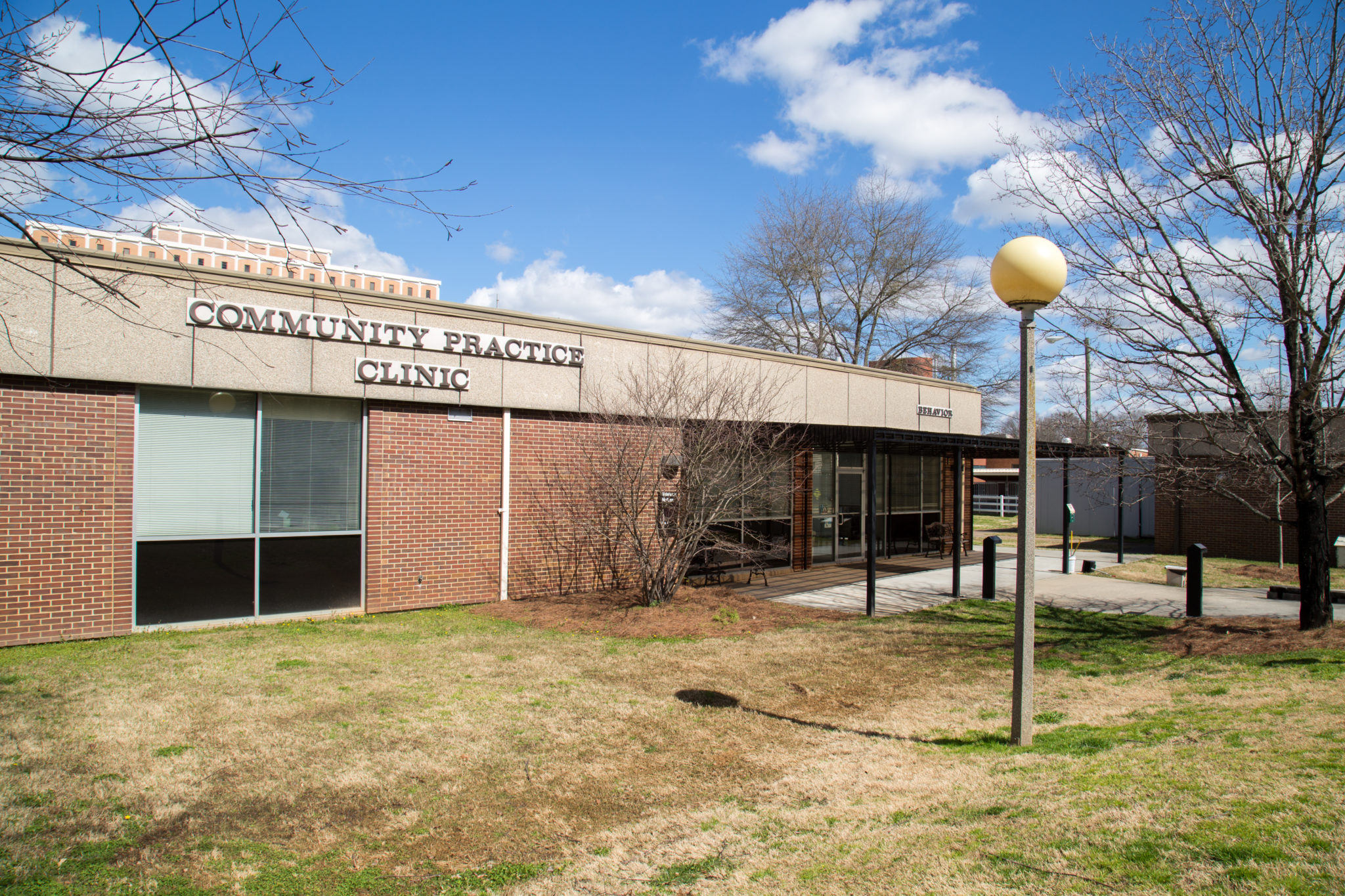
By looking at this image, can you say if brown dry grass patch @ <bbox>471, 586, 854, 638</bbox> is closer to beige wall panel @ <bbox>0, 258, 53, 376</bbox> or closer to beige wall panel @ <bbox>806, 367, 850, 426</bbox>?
beige wall panel @ <bbox>806, 367, 850, 426</bbox>

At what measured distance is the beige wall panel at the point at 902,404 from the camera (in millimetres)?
17000

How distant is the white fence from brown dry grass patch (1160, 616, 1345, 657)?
3018 cm

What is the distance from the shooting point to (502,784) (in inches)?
197

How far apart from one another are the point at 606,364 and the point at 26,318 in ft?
23.0

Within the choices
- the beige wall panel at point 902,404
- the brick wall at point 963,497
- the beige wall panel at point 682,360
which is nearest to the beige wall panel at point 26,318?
the beige wall panel at point 682,360

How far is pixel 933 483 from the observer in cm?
1952

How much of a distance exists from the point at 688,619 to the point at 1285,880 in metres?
7.61

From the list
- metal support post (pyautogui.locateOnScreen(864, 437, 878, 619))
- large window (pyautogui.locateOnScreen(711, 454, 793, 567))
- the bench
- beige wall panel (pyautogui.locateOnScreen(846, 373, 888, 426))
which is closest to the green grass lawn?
metal support post (pyautogui.locateOnScreen(864, 437, 878, 619))

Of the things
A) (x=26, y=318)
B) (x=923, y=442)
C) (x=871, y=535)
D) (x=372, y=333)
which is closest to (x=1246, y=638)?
(x=871, y=535)

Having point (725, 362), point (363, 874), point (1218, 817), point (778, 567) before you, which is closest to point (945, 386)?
point (778, 567)

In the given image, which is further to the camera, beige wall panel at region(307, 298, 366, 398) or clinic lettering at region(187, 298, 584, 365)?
beige wall panel at region(307, 298, 366, 398)

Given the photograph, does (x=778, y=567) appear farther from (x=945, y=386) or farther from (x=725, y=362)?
(x=945, y=386)

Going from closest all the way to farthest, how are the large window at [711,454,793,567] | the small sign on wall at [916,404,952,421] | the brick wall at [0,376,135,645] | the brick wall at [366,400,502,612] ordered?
1. the brick wall at [0,376,135,645]
2. the brick wall at [366,400,502,612]
3. the large window at [711,454,793,567]
4. the small sign on wall at [916,404,952,421]

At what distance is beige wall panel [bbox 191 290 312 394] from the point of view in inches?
347
